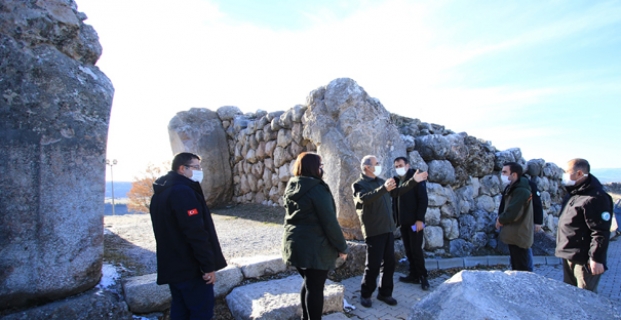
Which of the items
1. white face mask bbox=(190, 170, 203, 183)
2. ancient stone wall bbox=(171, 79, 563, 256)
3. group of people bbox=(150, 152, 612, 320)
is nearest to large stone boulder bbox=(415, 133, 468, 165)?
ancient stone wall bbox=(171, 79, 563, 256)

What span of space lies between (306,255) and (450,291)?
1.15 metres

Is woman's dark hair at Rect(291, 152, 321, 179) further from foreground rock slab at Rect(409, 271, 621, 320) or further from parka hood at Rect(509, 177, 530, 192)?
parka hood at Rect(509, 177, 530, 192)

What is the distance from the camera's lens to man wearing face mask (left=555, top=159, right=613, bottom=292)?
298 cm

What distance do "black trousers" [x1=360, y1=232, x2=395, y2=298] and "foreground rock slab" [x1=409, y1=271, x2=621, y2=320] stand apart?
0.91m

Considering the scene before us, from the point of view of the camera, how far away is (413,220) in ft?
14.1

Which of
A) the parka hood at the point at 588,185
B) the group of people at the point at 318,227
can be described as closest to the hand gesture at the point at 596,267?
the parka hood at the point at 588,185

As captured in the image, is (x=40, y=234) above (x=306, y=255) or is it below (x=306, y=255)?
above

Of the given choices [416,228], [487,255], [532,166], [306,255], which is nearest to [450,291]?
[306,255]

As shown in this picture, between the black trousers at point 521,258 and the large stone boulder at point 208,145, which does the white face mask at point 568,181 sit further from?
the large stone boulder at point 208,145

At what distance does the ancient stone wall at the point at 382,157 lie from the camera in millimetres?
5117

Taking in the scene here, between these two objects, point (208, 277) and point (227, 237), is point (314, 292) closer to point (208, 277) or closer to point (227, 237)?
point (208, 277)

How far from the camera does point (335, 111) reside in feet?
17.4

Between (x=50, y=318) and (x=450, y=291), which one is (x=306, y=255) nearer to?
(x=450, y=291)

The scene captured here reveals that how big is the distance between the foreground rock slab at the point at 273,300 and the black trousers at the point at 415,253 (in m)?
1.22
